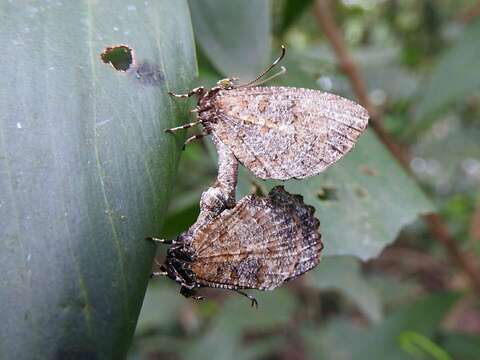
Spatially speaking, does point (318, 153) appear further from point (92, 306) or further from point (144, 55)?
point (92, 306)

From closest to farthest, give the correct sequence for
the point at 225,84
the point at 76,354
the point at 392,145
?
the point at 76,354
the point at 225,84
the point at 392,145

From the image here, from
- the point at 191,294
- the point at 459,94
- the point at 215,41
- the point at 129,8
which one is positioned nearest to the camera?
the point at 129,8

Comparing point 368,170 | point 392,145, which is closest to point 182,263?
point 368,170

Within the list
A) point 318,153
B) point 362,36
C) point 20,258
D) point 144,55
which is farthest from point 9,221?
point 362,36

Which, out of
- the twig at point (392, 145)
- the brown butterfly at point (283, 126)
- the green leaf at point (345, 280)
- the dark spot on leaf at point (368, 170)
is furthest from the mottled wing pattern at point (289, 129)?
the green leaf at point (345, 280)

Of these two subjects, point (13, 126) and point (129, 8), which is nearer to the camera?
point (13, 126)

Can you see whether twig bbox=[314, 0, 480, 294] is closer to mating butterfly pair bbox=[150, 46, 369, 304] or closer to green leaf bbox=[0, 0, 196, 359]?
mating butterfly pair bbox=[150, 46, 369, 304]

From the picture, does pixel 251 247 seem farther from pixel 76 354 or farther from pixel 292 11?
pixel 292 11
